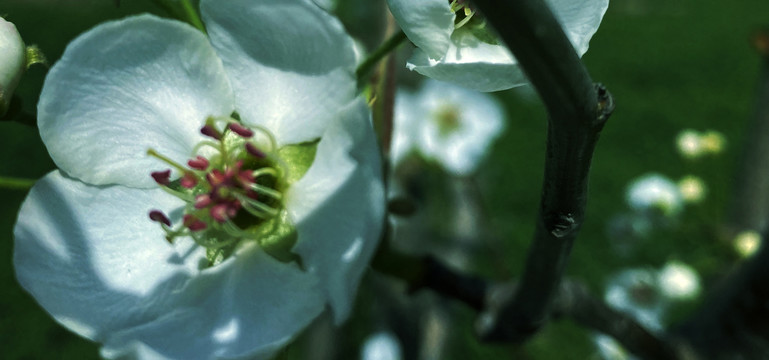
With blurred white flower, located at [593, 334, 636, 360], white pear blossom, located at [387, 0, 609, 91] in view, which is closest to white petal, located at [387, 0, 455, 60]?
white pear blossom, located at [387, 0, 609, 91]

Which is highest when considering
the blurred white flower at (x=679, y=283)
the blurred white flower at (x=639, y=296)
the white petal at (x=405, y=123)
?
the white petal at (x=405, y=123)

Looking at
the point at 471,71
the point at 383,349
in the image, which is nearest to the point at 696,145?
the point at 383,349

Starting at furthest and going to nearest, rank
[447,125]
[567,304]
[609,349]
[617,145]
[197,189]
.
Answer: [617,145] < [447,125] < [609,349] < [567,304] < [197,189]

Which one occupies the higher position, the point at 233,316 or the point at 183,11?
the point at 183,11

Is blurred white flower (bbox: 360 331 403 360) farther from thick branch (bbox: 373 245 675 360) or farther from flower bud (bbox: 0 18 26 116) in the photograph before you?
flower bud (bbox: 0 18 26 116)

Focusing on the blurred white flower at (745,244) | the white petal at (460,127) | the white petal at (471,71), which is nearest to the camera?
the white petal at (471,71)

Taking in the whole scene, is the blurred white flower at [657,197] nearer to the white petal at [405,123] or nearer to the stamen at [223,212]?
the white petal at [405,123]

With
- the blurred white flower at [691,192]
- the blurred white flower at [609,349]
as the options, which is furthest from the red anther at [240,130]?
the blurred white flower at [691,192]

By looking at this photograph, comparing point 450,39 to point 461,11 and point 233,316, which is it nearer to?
point 461,11
